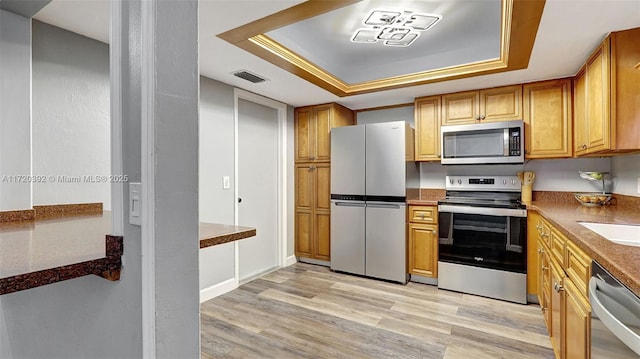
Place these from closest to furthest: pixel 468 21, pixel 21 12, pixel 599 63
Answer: pixel 21 12 < pixel 599 63 < pixel 468 21

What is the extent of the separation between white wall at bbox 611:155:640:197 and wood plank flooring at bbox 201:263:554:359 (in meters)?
1.22

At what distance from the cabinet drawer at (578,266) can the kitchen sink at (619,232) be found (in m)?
0.14

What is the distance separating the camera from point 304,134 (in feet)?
13.7

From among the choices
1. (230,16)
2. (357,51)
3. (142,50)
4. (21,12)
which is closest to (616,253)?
(142,50)

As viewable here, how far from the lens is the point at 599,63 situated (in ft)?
7.27

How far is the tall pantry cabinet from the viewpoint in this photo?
4008mm

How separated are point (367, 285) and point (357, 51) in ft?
8.02

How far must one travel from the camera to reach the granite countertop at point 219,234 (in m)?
1.13

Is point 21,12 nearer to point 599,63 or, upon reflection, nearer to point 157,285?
point 157,285

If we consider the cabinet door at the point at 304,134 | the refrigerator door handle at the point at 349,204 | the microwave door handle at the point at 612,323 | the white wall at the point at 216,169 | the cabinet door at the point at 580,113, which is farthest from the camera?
the cabinet door at the point at 304,134

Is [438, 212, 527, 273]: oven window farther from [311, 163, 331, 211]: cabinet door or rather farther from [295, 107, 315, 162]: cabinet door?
[295, 107, 315, 162]: cabinet door

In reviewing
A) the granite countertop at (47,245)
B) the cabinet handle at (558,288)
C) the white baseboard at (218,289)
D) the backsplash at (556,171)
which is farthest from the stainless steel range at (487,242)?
the granite countertop at (47,245)

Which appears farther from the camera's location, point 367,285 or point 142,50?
point 367,285

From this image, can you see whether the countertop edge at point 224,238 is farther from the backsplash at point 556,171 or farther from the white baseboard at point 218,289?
the backsplash at point 556,171
